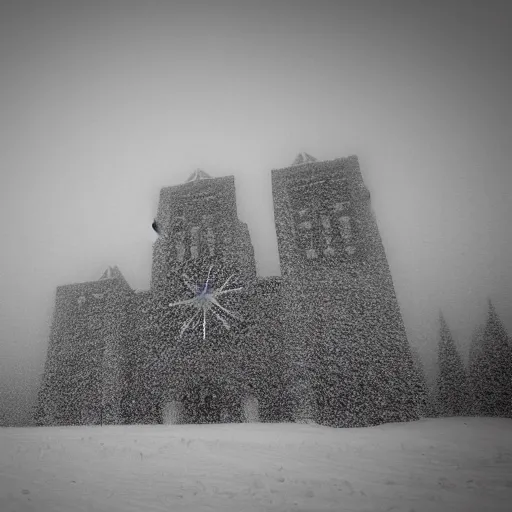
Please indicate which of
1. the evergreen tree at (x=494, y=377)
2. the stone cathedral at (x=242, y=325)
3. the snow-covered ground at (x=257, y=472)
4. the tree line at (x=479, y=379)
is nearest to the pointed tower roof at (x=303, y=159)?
the stone cathedral at (x=242, y=325)

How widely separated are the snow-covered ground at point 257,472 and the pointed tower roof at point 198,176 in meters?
15.4

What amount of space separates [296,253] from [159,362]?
28.9 ft

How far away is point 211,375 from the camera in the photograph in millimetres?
14828

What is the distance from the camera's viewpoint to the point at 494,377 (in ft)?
51.7

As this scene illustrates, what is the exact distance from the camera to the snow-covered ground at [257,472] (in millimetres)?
4824

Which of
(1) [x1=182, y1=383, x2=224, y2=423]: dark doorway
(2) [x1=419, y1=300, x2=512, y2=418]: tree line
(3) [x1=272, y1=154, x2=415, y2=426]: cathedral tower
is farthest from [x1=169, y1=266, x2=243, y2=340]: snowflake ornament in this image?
(2) [x1=419, y1=300, x2=512, y2=418]: tree line

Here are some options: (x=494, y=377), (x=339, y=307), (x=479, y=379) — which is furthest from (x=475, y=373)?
(x=339, y=307)

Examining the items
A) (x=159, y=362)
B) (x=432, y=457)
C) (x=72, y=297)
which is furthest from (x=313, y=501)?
(x=72, y=297)

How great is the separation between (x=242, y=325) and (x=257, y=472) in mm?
9379

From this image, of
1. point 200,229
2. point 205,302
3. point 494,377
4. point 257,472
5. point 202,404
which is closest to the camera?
point 257,472

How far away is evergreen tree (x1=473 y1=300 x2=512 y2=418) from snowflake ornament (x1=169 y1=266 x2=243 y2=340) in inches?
501

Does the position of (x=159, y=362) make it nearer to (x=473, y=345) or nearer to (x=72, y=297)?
(x=72, y=297)

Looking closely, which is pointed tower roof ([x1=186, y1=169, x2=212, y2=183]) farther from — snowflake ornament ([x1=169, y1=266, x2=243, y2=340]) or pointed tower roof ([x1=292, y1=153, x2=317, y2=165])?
snowflake ornament ([x1=169, y1=266, x2=243, y2=340])

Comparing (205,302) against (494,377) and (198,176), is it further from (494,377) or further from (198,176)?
(494,377)
